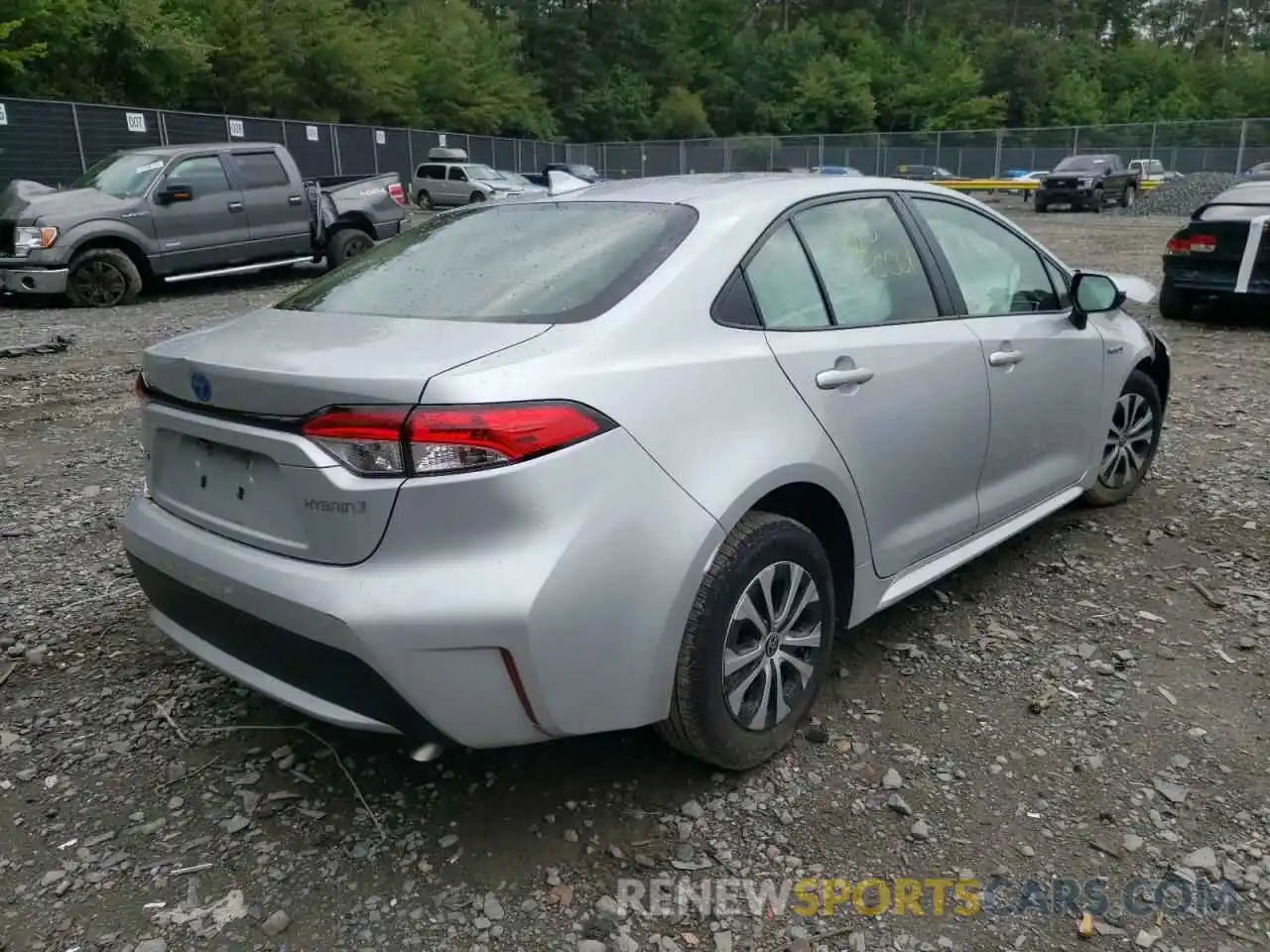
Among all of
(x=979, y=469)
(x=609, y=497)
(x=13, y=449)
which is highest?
(x=609, y=497)

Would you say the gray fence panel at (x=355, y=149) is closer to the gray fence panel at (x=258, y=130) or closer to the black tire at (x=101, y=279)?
the gray fence panel at (x=258, y=130)

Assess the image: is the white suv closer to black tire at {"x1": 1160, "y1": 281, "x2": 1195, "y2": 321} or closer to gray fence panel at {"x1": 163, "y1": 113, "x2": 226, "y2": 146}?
gray fence panel at {"x1": 163, "y1": 113, "x2": 226, "y2": 146}

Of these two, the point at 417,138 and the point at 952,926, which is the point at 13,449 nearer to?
the point at 952,926

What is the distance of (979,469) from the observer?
3416 mm

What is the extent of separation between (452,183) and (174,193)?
73.3 ft

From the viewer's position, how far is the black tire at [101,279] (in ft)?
35.1

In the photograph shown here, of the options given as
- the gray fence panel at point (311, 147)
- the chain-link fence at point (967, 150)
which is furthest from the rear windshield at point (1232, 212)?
the chain-link fence at point (967, 150)

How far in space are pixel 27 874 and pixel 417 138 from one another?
38.3 meters

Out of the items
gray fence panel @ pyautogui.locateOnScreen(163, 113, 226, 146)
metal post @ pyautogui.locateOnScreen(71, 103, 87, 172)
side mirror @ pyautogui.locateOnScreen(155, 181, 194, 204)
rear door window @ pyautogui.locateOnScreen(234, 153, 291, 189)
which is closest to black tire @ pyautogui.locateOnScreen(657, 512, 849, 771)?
side mirror @ pyautogui.locateOnScreen(155, 181, 194, 204)

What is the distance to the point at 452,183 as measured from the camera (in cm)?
3253

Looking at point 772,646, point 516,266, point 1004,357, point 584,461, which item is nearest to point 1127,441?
point 1004,357

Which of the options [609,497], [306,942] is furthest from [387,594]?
[306,942]

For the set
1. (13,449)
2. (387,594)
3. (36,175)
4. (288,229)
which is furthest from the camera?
(36,175)

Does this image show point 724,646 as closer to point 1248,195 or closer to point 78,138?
point 1248,195
